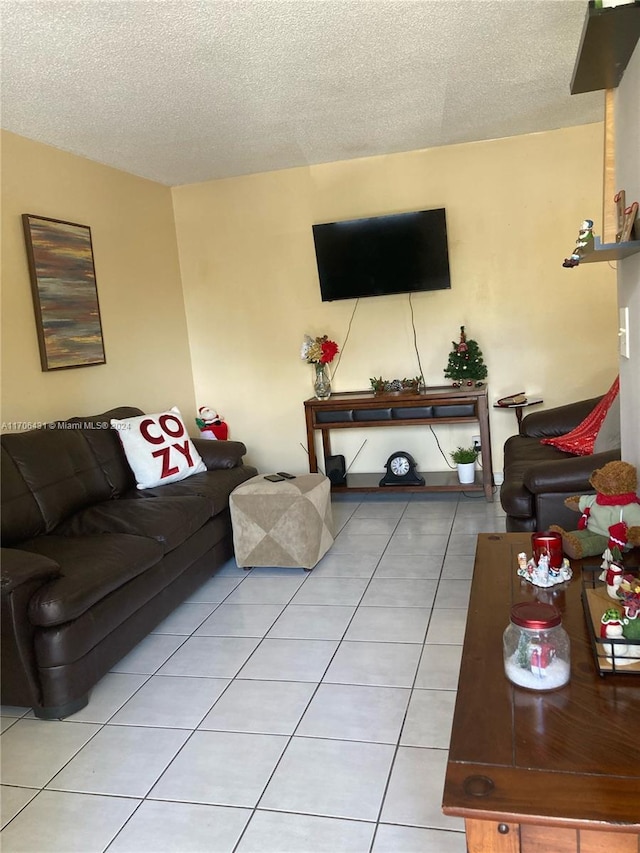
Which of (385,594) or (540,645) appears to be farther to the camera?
(385,594)

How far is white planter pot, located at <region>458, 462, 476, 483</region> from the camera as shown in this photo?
4.54 metres

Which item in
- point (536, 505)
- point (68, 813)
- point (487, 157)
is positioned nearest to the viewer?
point (68, 813)

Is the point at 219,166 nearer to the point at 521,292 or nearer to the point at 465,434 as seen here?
the point at 521,292

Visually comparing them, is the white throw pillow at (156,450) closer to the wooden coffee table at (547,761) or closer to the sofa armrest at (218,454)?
the sofa armrest at (218,454)

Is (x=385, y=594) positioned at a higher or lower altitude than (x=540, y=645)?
lower

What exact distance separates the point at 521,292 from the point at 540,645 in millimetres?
3691

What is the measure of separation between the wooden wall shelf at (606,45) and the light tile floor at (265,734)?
6.63 ft

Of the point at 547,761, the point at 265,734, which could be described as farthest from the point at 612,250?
the point at 265,734

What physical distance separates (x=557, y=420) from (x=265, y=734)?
2.62 metres

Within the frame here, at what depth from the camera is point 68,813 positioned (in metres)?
1.86

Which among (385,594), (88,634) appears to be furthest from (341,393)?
(88,634)

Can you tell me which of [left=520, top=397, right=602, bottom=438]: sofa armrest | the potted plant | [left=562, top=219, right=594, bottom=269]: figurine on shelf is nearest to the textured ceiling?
[left=562, top=219, right=594, bottom=269]: figurine on shelf

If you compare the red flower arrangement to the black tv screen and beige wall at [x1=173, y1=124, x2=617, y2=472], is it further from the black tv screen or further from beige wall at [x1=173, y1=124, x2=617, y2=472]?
the black tv screen

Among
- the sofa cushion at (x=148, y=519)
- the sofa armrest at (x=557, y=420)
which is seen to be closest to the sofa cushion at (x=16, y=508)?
the sofa cushion at (x=148, y=519)
